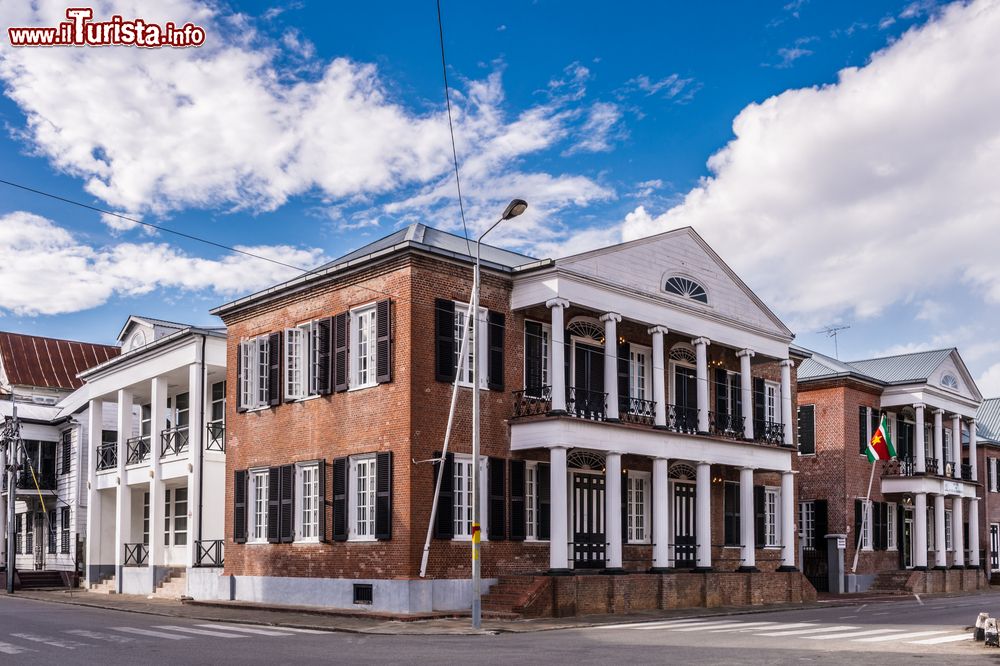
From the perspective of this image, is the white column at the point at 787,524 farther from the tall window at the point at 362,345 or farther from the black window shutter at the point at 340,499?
the tall window at the point at 362,345

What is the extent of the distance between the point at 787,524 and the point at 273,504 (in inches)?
611

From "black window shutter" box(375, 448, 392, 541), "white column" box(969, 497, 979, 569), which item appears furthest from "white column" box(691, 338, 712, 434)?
"white column" box(969, 497, 979, 569)

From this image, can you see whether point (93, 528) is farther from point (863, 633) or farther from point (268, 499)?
point (863, 633)

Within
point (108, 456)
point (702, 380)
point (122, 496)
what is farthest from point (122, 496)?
point (702, 380)

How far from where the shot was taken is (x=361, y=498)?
26391mm

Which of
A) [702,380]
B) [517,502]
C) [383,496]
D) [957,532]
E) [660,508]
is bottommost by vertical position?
[957,532]

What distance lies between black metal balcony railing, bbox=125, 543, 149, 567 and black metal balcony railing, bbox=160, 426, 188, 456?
3485 mm

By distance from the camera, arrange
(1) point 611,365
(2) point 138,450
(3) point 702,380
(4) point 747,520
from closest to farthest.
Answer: (1) point 611,365
(3) point 702,380
(4) point 747,520
(2) point 138,450

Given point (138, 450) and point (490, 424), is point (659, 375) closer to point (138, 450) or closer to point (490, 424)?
point (490, 424)

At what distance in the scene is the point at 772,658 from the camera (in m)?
15.8

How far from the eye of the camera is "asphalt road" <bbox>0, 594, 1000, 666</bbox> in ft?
51.6

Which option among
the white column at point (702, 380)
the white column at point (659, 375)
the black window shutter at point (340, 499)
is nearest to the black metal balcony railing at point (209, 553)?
the black window shutter at point (340, 499)

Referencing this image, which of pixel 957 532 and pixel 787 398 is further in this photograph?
pixel 957 532

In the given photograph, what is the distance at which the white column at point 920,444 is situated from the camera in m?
43.2
